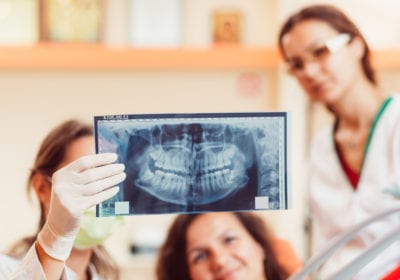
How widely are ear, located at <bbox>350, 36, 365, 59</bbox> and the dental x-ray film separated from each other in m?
0.44

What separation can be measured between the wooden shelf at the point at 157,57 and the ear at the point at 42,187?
731 millimetres

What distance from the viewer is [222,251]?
134cm

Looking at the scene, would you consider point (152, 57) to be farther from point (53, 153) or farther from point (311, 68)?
point (53, 153)

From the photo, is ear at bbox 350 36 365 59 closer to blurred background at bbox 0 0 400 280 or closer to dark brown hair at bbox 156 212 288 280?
blurred background at bbox 0 0 400 280

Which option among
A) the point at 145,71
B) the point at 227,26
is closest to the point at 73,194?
the point at 145,71

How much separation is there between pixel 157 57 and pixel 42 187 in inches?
55.0

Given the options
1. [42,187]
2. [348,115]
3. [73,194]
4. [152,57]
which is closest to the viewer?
[73,194]

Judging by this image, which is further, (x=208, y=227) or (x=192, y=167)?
(x=208, y=227)

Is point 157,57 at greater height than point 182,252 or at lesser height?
greater

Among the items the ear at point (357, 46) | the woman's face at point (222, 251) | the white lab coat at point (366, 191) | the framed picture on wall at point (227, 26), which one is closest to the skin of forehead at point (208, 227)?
the woman's face at point (222, 251)

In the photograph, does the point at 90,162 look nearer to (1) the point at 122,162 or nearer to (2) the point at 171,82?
(1) the point at 122,162

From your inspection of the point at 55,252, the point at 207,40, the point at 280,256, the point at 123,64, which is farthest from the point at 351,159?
the point at 207,40

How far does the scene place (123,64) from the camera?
7.01 feet

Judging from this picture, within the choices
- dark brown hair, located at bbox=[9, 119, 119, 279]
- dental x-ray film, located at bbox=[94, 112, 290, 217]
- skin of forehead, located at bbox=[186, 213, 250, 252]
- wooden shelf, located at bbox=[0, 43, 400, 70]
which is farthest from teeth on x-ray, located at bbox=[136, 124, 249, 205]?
wooden shelf, located at bbox=[0, 43, 400, 70]
